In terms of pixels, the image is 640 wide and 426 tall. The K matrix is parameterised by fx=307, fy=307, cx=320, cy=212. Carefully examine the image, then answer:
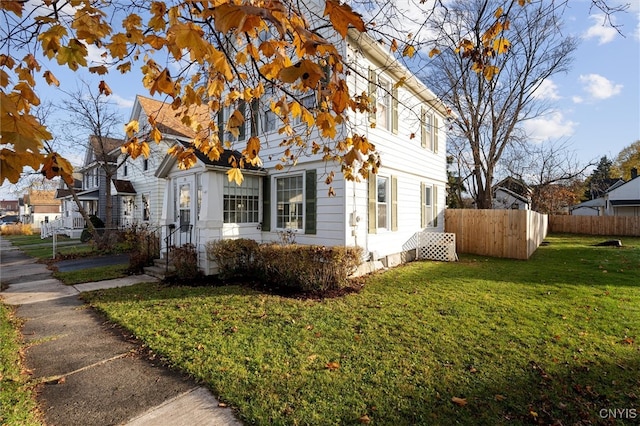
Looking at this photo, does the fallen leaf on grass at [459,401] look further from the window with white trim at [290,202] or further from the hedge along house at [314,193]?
the window with white trim at [290,202]

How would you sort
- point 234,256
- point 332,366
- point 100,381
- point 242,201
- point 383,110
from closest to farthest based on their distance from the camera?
point 100,381
point 332,366
point 234,256
point 242,201
point 383,110

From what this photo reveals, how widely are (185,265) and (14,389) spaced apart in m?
5.10

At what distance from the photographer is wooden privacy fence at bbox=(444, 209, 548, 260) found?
1202 centimetres

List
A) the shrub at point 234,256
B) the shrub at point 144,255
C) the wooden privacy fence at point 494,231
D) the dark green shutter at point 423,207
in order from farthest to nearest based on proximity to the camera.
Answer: the dark green shutter at point 423,207, the wooden privacy fence at point 494,231, the shrub at point 144,255, the shrub at point 234,256

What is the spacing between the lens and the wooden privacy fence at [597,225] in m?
22.8

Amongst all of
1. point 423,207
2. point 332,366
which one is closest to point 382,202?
point 423,207

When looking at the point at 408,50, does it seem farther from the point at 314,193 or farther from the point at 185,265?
the point at 185,265

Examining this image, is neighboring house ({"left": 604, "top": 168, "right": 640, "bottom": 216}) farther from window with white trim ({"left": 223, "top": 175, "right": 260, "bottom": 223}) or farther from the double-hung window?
window with white trim ({"left": 223, "top": 175, "right": 260, "bottom": 223})

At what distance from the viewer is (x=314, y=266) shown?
696 cm

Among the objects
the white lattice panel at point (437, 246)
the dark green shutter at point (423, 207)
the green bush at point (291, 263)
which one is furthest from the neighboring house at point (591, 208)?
the green bush at point (291, 263)

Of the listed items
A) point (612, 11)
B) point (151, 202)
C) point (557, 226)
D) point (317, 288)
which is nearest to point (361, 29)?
point (612, 11)

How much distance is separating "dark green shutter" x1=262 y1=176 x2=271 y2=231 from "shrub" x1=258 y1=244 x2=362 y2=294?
2.59 meters

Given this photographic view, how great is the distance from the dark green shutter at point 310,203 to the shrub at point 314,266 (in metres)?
1.66

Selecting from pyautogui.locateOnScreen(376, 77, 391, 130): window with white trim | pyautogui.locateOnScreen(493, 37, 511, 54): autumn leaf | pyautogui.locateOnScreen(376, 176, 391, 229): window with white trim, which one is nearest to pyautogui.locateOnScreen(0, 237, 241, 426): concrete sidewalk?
pyautogui.locateOnScreen(493, 37, 511, 54): autumn leaf
